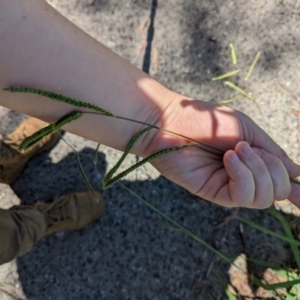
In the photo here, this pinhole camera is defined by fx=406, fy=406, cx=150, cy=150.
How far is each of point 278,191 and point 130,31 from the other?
116 centimetres

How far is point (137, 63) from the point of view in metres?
1.97

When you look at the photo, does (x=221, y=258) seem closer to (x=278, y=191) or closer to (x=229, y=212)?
(x=229, y=212)

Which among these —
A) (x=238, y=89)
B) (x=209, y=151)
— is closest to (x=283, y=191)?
(x=209, y=151)

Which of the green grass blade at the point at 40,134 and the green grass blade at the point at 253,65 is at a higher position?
the green grass blade at the point at 253,65

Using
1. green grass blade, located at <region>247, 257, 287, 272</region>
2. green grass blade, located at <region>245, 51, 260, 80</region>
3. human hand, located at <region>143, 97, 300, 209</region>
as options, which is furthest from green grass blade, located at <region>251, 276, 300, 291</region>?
green grass blade, located at <region>245, 51, 260, 80</region>

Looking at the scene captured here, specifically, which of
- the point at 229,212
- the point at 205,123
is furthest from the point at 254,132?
the point at 229,212

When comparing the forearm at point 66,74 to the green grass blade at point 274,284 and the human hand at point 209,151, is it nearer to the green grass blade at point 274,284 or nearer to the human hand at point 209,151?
the human hand at point 209,151

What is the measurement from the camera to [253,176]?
1.16 m

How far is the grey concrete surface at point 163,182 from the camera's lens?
5.90ft

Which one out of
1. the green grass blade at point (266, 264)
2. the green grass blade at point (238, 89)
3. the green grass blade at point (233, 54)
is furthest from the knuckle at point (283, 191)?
Answer: the green grass blade at point (233, 54)

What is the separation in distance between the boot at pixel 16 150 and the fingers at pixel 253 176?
963 mm

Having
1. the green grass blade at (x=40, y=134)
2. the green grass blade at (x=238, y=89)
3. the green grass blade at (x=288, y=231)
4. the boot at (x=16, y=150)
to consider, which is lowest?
the boot at (x=16, y=150)

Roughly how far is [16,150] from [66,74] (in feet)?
2.71

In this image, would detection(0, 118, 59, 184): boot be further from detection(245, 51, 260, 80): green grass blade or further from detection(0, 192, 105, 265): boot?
detection(245, 51, 260, 80): green grass blade
